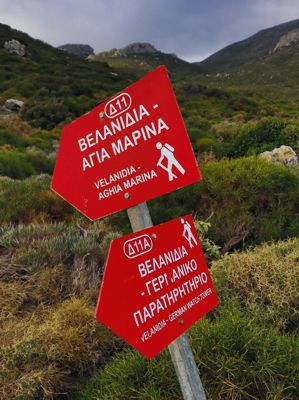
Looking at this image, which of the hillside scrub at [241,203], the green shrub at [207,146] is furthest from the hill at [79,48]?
the hillside scrub at [241,203]

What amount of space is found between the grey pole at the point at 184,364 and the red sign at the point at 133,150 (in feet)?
0.34

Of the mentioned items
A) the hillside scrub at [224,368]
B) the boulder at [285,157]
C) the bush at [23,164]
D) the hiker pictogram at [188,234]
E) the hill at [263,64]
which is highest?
the hill at [263,64]

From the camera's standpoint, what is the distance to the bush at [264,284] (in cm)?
289

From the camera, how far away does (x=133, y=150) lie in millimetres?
1689

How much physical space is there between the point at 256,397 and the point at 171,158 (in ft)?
4.96

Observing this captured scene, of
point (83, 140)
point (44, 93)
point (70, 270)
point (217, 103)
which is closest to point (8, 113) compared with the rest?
point (44, 93)

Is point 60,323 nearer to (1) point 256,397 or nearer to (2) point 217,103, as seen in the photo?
(1) point 256,397

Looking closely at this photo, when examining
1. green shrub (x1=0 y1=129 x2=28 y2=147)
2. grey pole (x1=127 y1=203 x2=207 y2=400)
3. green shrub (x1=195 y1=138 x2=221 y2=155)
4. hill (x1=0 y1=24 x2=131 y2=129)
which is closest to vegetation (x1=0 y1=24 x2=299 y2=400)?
grey pole (x1=127 y1=203 x2=207 y2=400)

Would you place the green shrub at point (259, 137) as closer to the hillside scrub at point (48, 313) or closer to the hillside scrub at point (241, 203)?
the hillside scrub at point (241, 203)

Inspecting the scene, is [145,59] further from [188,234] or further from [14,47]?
[188,234]

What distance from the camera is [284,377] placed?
2.10 m

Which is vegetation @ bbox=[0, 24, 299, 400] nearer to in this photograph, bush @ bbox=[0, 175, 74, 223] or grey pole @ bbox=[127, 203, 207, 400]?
bush @ bbox=[0, 175, 74, 223]

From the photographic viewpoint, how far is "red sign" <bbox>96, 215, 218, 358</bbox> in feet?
4.77

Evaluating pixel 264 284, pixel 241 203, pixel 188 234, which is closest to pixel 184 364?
pixel 188 234
